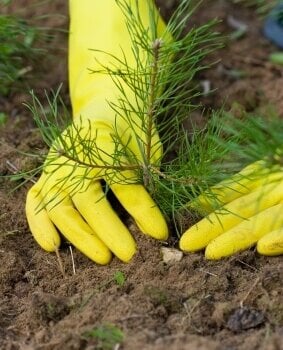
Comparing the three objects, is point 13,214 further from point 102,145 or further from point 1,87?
point 1,87

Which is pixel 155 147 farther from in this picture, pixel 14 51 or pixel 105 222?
pixel 14 51

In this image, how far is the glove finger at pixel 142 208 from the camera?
5.20ft

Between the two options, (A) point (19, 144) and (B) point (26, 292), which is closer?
(B) point (26, 292)

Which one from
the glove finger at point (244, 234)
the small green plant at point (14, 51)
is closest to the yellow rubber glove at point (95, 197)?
the glove finger at point (244, 234)

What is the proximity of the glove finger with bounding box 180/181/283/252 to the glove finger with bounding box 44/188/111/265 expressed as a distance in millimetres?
160

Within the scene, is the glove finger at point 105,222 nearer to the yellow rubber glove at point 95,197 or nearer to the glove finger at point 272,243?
the yellow rubber glove at point 95,197

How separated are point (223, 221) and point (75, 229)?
29cm

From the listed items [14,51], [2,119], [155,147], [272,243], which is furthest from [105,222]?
[14,51]

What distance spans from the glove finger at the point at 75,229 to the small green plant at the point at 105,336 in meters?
0.27

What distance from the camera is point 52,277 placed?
1.60 metres

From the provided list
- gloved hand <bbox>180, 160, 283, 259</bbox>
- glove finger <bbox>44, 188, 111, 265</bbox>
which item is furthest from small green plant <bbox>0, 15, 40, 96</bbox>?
gloved hand <bbox>180, 160, 283, 259</bbox>

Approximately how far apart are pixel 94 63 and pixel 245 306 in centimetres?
81

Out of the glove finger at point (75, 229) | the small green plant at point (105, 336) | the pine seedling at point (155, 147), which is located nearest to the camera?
the small green plant at point (105, 336)

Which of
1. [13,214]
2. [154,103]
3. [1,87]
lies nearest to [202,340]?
[154,103]
